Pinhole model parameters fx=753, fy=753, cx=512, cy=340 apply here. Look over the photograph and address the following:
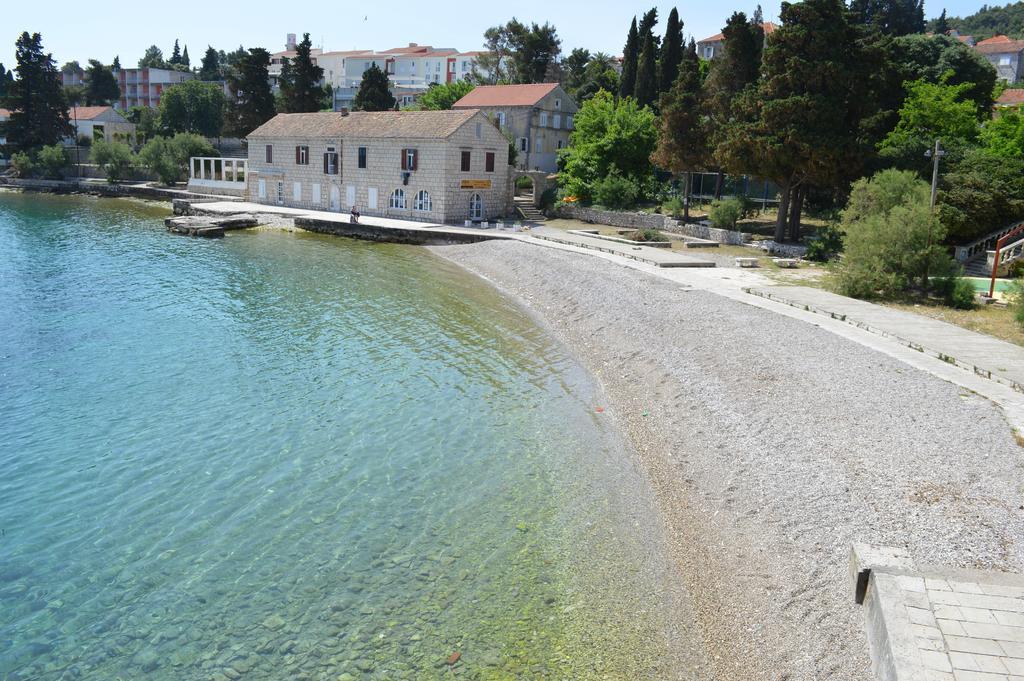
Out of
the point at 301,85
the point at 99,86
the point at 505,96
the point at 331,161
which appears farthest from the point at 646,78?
the point at 99,86

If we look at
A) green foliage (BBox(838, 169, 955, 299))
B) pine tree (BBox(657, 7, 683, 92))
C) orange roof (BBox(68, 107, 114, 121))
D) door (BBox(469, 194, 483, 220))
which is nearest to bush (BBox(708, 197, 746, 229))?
green foliage (BBox(838, 169, 955, 299))

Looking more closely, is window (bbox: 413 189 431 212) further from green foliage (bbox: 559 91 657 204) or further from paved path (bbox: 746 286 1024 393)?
paved path (bbox: 746 286 1024 393)

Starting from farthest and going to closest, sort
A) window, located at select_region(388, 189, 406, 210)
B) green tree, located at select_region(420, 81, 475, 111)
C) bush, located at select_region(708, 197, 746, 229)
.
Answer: green tree, located at select_region(420, 81, 475, 111)
window, located at select_region(388, 189, 406, 210)
bush, located at select_region(708, 197, 746, 229)

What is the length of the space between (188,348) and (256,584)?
12645mm

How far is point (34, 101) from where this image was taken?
258 ft

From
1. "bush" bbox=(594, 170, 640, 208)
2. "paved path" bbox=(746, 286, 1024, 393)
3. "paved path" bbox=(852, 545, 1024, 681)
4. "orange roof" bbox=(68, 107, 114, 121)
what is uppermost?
"orange roof" bbox=(68, 107, 114, 121)

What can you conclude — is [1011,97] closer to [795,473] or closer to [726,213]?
[726,213]

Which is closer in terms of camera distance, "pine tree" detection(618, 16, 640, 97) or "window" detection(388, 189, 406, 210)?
"window" detection(388, 189, 406, 210)

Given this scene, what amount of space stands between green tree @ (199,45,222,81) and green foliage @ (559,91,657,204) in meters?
106

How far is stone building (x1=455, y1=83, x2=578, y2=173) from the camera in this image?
225ft

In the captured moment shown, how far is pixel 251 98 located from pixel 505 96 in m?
26.1

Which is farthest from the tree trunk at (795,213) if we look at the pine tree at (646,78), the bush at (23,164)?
the bush at (23,164)

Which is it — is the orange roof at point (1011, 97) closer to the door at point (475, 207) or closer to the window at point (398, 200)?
the door at point (475, 207)

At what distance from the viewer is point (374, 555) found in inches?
426
